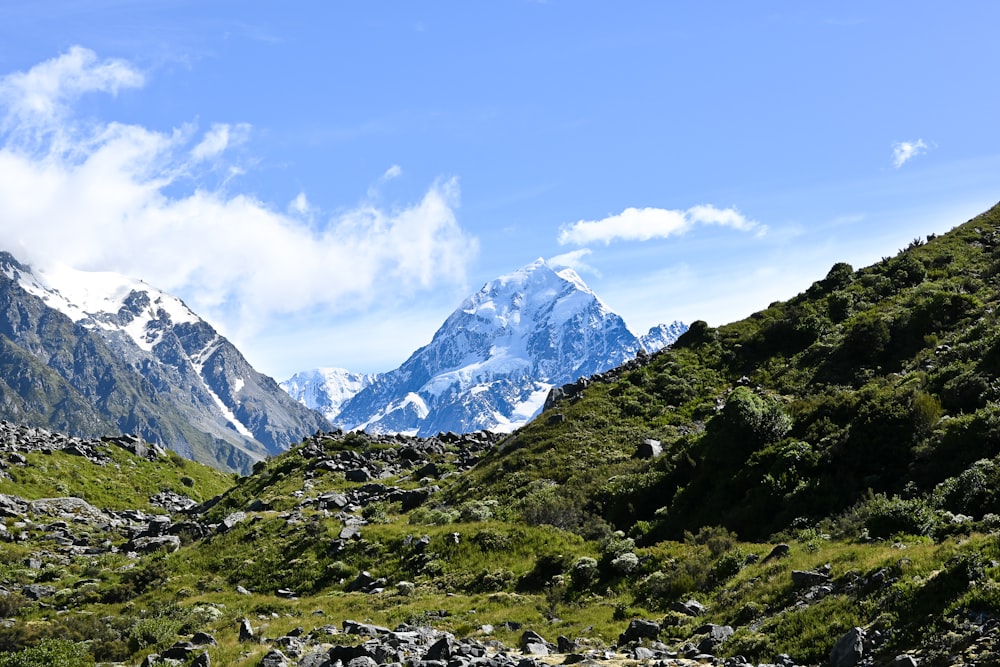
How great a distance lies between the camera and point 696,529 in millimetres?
28828

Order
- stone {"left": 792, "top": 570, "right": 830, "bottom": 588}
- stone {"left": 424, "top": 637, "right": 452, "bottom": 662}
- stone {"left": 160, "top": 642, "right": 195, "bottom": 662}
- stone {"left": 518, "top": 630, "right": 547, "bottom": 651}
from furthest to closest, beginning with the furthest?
1. stone {"left": 160, "top": 642, "right": 195, "bottom": 662}
2. stone {"left": 518, "top": 630, "right": 547, "bottom": 651}
3. stone {"left": 792, "top": 570, "right": 830, "bottom": 588}
4. stone {"left": 424, "top": 637, "right": 452, "bottom": 662}

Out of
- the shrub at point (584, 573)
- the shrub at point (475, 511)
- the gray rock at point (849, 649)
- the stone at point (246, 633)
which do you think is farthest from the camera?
the shrub at point (475, 511)

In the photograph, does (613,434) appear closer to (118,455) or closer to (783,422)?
(783,422)

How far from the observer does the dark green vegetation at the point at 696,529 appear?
57.1ft

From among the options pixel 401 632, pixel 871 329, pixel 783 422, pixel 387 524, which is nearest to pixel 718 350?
pixel 871 329

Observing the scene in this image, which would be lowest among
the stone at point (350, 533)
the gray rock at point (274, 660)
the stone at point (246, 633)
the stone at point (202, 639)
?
the gray rock at point (274, 660)

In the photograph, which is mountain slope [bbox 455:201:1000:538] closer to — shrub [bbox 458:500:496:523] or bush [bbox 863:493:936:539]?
bush [bbox 863:493:936:539]

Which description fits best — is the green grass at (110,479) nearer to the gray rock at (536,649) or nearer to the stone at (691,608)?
the gray rock at (536,649)

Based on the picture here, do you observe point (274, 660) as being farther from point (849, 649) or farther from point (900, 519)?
point (900, 519)

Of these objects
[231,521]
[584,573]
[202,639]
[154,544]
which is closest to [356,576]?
[202,639]

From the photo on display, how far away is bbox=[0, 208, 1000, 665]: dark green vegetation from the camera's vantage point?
685 inches

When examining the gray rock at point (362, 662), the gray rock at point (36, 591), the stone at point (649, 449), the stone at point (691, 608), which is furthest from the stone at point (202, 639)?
the stone at point (649, 449)

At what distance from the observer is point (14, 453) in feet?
204

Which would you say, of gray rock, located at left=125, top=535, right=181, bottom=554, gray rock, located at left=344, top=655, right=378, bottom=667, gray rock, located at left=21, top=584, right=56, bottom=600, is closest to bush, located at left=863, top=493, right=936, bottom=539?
gray rock, located at left=344, top=655, right=378, bottom=667
